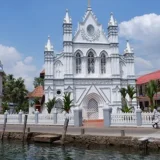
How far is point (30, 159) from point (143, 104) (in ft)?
130

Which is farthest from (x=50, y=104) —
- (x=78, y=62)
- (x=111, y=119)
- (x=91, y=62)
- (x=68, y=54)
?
(x=111, y=119)

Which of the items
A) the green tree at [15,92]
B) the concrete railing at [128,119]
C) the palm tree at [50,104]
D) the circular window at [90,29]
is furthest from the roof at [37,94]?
the concrete railing at [128,119]

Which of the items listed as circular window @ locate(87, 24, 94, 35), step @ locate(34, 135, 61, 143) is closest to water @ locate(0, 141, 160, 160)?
step @ locate(34, 135, 61, 143)

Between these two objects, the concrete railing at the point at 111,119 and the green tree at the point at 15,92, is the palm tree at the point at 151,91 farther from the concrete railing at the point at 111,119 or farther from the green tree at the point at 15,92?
the green tree at the point at 15,92

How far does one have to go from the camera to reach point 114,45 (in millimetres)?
38812

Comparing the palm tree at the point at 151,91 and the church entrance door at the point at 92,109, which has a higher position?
the palm tree at the point at 151,91

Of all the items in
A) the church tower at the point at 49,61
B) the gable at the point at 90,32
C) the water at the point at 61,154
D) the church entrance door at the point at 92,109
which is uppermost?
the gable at the point at 90,32

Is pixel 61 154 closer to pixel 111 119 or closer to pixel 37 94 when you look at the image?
pixel 111 119

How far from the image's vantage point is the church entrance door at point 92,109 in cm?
3706

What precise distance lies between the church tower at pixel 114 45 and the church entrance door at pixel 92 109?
17.3 ft

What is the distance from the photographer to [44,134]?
65.4ft

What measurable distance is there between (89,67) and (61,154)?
24.1m

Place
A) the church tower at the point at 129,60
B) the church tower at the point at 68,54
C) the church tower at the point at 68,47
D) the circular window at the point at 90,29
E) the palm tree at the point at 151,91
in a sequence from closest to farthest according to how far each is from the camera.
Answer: the palm tree at the point at 151,91 → the church tower at the point at 68,54 → the church tower at the point at 68,47 → the church tower at the point at 129,60 → the circular window at the point at 90,29

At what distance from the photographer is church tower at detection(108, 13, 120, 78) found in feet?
125
